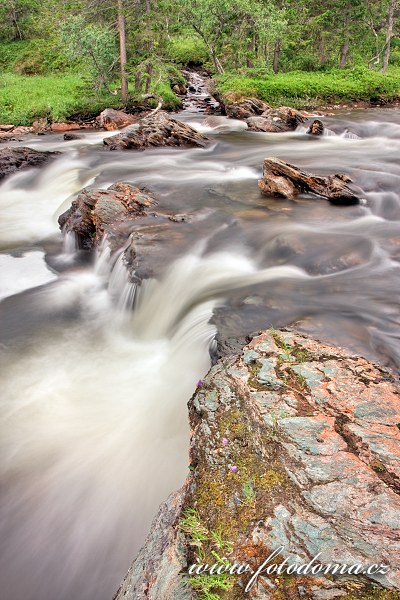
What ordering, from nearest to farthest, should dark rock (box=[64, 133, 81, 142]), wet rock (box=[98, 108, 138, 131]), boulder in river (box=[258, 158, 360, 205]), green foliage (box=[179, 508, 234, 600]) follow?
green foliage (box=[179, 508, 234, 600]) < boulder in river (box=[258, 158, 360, 205]) < dark rock (box=[64, 133, 81, 142]) < wet rock (box=[98, 108, 138, 131])

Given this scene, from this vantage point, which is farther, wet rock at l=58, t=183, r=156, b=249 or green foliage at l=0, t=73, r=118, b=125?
green foliage at l=0, t=73, r=118, b=125

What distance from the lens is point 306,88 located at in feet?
77.2

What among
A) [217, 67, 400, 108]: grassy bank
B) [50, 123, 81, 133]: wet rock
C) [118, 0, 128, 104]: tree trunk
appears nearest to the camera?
[50, 123, 81, 133]: wet rock

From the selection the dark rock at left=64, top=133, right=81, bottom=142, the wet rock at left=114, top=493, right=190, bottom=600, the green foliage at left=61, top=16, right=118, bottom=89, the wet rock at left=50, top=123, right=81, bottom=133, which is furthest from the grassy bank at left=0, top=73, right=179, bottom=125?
the wet rock at left=114, top=493, right=190, bottom=600

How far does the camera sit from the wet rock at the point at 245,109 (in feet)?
64.3

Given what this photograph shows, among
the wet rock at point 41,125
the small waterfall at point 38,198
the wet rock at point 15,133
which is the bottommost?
the small waterfall at point 38,198

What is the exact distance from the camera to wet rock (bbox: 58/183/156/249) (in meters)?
7.96

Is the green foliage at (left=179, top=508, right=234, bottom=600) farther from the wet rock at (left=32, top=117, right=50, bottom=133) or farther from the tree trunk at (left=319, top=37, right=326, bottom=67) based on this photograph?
the tree trunk at (left=319, top=37, right=326, bottom=67)

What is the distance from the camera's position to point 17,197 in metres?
12.0

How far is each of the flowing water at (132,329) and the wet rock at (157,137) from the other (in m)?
4.23

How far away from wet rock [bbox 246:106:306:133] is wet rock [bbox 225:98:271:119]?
6.18 feet

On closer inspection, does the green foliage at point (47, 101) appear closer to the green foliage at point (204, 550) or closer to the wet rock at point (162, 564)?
the wet rock at point (162, 564)

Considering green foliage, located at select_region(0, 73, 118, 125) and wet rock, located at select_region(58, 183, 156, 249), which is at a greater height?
green foliage, located at select_region(0, 73, 118, 125)

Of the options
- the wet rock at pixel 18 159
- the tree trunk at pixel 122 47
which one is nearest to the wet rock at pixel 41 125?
the tree trunk at pixel 122 47
